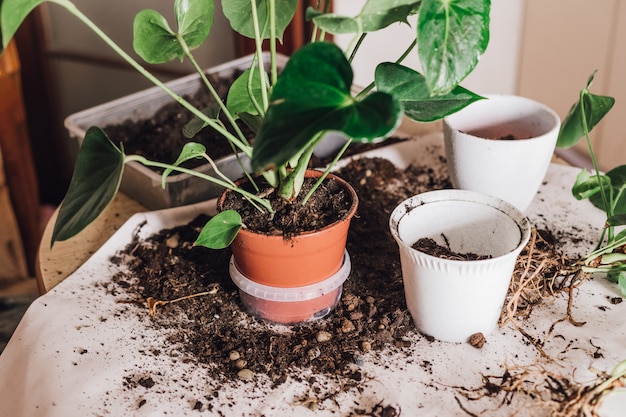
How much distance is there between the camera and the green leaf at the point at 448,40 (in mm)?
712

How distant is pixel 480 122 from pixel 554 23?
38.5 inches

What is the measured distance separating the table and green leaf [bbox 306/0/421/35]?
40 cm

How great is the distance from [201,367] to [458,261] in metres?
0.34

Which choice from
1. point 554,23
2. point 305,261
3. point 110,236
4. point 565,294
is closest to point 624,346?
point 565,294

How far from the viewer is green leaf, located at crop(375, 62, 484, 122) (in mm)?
831

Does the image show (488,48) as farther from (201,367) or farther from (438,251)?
(201,367)

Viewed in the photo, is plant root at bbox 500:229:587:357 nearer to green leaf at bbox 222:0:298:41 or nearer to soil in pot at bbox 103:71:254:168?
green leaf at bbox 222:0:298:41

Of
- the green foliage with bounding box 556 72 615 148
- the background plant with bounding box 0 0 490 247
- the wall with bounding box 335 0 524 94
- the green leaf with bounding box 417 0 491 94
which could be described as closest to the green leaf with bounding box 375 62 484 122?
the background plant with bounding box 0 0 490 247

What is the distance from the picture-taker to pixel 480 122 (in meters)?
1.13

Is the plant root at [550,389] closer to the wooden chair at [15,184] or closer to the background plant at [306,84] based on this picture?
the background plant at [306,84]

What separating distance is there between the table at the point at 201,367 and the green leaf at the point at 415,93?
296 millimetres

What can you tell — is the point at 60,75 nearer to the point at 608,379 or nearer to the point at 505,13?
the point at 505,13

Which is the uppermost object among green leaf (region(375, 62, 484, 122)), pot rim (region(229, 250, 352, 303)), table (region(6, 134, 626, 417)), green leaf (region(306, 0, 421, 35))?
green leaf (region(306, 0, 421, 35))

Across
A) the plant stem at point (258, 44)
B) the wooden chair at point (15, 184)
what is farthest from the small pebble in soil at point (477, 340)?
the wooden chair at point (15, 184)
